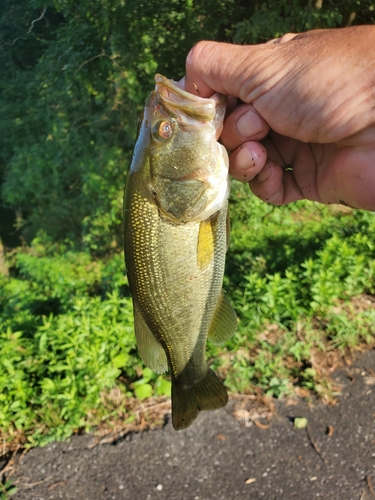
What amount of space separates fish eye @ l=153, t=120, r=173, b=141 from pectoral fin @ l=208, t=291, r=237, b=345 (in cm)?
90

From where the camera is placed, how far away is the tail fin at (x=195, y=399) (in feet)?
7.59

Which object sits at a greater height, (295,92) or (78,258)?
(295,92)

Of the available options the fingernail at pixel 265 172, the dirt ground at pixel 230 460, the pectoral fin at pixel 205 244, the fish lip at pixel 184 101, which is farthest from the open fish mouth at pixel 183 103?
the dirt ground at pixel 230 460

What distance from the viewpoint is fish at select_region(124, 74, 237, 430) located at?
6.16 ft

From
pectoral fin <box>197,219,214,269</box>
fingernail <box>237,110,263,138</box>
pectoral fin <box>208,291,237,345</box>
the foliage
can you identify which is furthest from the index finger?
the foliage

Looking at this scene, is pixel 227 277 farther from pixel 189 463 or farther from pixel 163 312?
pixel 163 312

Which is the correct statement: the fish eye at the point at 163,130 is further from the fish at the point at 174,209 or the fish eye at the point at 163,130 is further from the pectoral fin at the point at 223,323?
the pectoral fin at the point at 223,323

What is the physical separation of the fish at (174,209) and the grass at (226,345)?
1.74 m

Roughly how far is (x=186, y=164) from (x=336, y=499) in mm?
2771

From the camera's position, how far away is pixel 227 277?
Result: 16.7ft

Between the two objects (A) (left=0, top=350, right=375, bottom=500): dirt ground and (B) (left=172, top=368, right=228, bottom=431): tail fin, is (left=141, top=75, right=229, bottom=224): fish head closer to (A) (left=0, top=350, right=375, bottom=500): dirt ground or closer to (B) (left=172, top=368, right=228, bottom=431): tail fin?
(B) (left=172, top=368, right=228, bottom=431): tail fin

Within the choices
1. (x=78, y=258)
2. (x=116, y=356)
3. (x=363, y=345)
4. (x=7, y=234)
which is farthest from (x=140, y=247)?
(x=7, y=234)

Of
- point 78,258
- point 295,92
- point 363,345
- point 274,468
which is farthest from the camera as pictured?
point 78,258

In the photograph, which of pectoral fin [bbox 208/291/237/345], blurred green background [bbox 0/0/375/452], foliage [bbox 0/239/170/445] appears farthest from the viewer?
blurred green background [bbox 0/0/375/452]
